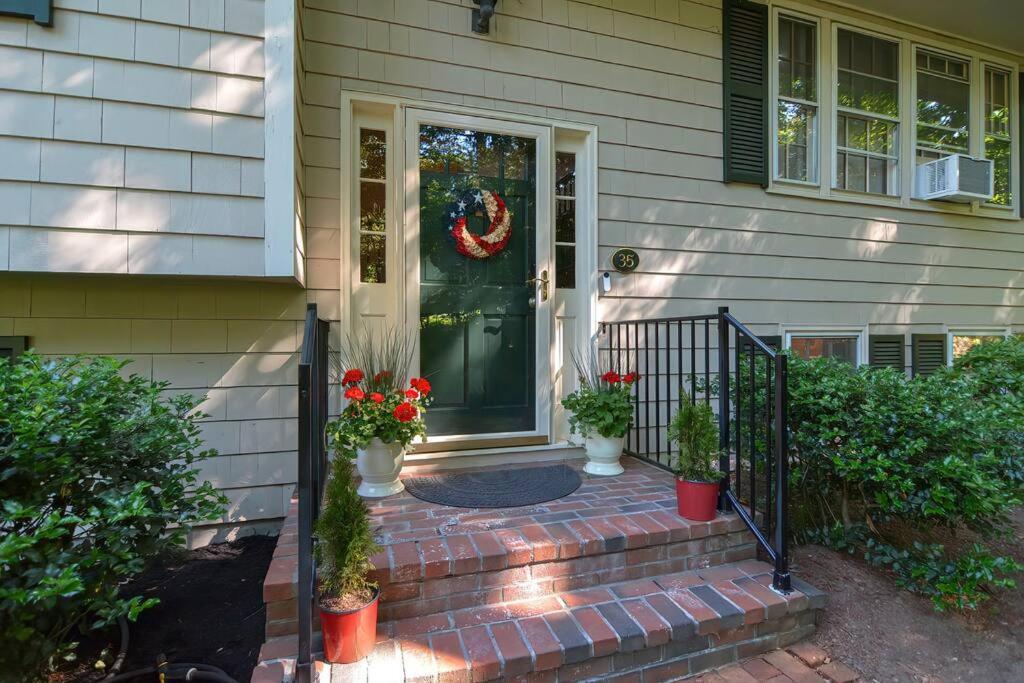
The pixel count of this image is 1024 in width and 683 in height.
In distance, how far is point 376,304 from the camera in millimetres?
2807

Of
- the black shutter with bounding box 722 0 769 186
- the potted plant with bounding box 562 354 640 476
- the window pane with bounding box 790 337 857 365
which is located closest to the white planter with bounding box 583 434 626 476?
the potted plant with bounding box 562 354 640 476

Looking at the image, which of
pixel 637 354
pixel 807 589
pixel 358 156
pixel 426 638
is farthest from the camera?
pixel 637 354

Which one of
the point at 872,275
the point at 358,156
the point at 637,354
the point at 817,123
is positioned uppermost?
the point at 817,123

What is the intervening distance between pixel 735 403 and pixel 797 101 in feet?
9.22

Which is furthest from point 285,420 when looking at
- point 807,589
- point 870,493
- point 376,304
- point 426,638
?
point 870,493

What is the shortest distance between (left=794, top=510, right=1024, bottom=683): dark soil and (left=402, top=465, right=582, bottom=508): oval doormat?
1110 millimetres

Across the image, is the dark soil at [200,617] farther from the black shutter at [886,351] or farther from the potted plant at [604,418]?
the black shutter at [886,351]

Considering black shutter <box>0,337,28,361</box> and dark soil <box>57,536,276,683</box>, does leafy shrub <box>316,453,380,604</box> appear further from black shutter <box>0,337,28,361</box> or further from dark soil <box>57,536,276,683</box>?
black shutter <box>0,337,28,361</box>

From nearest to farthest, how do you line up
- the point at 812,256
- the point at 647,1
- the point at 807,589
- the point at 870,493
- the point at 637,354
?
the point at 807,589 < the point at 870,493 < the point at 637,354 < the point at 647,1 < the point at 812,256

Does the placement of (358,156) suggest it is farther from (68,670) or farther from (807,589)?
(807,589)

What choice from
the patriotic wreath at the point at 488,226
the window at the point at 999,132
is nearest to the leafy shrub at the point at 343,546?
the patriotic wreath at the point at 488,226

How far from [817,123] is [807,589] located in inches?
137

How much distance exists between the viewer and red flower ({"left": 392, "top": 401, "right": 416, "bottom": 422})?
2258 mm

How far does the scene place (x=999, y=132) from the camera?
4.62 meters
